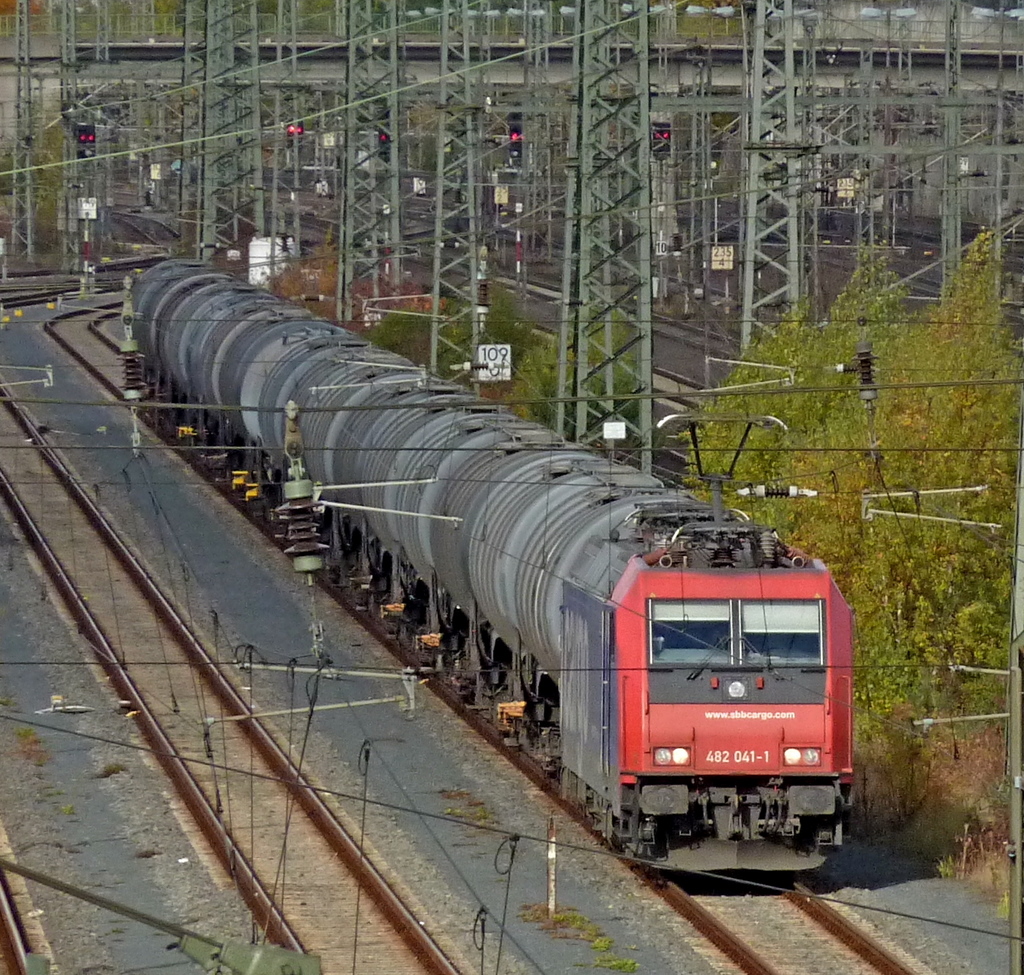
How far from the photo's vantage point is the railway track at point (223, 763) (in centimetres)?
1767

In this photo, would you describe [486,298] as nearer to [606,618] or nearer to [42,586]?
[42,586]

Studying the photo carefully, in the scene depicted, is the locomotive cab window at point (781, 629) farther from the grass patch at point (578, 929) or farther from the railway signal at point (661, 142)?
the railway signal at point (661, 142)

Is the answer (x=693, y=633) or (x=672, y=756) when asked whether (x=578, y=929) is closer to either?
(x=672, y=756)

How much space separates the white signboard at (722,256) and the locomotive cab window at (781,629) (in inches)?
1492

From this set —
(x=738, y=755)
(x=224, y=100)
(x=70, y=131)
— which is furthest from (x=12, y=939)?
(x=70, y=131)

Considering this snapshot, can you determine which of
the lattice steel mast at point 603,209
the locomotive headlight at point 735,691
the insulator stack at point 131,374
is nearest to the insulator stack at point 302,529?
the locomotive headlight at point 735,691

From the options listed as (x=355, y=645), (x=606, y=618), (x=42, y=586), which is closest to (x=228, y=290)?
(x=42, y=586)

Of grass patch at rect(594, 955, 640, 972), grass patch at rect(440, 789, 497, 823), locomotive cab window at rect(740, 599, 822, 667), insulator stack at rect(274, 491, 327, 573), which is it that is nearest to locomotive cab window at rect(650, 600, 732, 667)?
locomotive cab window at rect(740, 599, 822, 667)

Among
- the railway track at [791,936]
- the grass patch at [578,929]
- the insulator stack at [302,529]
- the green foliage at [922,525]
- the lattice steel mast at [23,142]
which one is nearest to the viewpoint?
the railway track at [791,936]

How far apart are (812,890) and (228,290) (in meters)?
28.9

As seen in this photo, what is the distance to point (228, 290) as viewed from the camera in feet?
150

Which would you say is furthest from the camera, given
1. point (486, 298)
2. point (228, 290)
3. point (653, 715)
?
point (228, 290)

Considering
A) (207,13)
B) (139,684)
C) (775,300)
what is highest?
(207,13)

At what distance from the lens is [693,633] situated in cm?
1828
